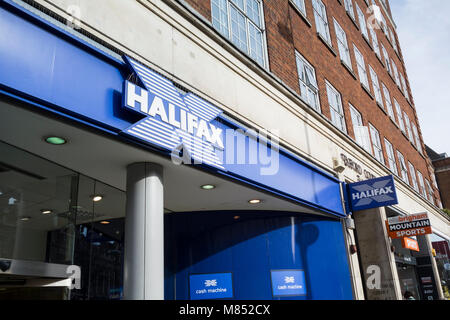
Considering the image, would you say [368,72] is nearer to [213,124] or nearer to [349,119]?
[349,119]

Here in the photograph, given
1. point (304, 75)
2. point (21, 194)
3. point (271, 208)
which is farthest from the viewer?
point (304, 75)

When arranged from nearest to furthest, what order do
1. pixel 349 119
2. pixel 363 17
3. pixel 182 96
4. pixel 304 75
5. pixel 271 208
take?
1. pixel 182 96
2. pixel 271 208
3. pixel 304 75
4. pixel 349 119
5. pixel 363 17

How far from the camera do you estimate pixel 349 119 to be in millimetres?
14766

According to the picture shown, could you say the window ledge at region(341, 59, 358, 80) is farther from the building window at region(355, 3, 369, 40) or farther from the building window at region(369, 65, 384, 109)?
the building window at region(355, 3, 369, 40)

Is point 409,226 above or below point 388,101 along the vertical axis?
below

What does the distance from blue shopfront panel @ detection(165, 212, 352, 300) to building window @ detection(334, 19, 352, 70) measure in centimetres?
877

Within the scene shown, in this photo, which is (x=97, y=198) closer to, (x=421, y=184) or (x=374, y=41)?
(x=374, y=41)

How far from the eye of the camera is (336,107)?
14344 mm

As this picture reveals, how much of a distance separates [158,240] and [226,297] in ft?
12.6

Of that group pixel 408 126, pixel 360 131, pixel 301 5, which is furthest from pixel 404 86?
pixel 301 5

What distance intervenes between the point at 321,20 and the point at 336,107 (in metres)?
3.62

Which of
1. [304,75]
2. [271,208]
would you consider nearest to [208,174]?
[271,208]

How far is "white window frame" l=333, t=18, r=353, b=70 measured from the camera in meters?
16.2

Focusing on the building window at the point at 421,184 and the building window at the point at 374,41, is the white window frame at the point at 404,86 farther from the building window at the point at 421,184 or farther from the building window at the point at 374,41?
the building window at the point at 421,184
